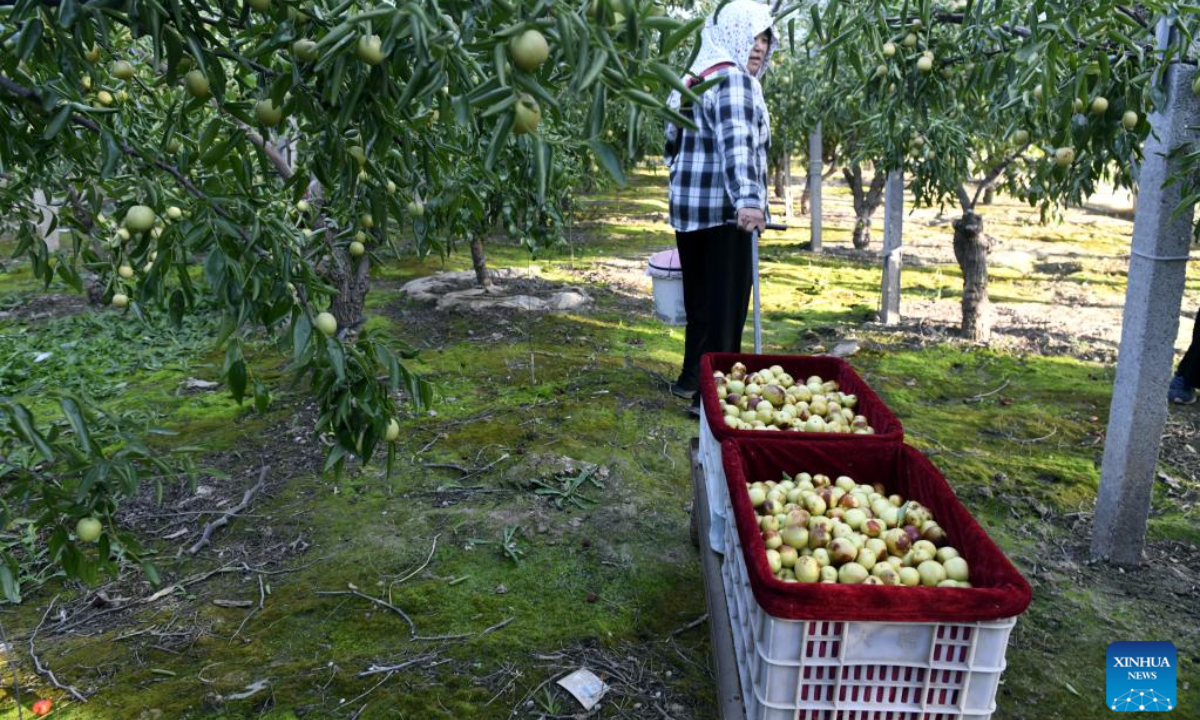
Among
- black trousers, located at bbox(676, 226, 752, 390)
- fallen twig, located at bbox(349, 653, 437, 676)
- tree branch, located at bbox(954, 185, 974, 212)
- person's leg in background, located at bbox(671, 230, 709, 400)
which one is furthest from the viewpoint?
tree branch, located at bbox(954, 185, 974, 212)

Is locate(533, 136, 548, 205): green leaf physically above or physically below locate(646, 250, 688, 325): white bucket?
above

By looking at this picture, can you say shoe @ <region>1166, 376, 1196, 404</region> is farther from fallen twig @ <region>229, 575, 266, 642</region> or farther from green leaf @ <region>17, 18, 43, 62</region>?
green leaf @ <region>17, 18, 43, 62</region>

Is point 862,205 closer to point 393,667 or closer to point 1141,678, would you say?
point 1141,678

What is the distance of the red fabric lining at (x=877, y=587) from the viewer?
1.47 meters

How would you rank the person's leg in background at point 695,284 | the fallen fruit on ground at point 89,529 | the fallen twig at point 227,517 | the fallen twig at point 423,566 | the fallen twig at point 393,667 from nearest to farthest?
the fallen fruit on ground at point 89,529
the fallen twig at point 393,667
the fallen twig at point 423,566
the fallen twig at point 227,517
the person's leg in background at point 695,284

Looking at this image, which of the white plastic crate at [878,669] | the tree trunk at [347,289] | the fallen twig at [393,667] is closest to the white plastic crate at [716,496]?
the white plastic crate at [878,669]

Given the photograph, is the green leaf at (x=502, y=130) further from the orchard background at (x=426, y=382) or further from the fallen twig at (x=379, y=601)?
the fallen twig at (x=379, y=601)

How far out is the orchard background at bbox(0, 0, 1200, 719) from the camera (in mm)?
1443

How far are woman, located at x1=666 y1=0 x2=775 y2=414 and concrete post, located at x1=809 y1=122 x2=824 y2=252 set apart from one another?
224 inches

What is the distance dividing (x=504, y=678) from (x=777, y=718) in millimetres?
1020

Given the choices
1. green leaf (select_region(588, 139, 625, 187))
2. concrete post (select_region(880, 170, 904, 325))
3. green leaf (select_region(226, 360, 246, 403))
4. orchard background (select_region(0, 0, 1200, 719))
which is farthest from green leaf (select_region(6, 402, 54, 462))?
concrete post (select_region(880, 170, 904, 325))

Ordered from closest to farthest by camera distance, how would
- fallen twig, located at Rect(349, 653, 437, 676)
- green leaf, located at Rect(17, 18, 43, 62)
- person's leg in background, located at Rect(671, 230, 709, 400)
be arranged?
green leaf, located at Rect(17, 18, 43, 62) < fallen twig, located at Rect(349, 653, 437, 676) < person's leg in background, located at Rect(671, 230, 709, 400)

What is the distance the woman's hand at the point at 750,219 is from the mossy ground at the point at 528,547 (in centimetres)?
113

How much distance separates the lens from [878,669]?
1566 millimetres
